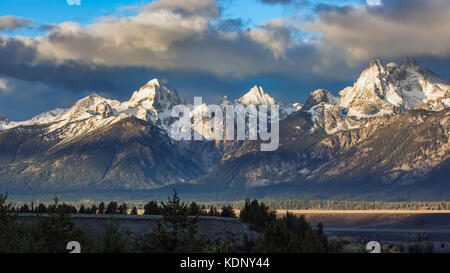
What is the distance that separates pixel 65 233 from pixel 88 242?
13309 millimetres

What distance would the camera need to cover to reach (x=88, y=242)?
139875 millimetres
